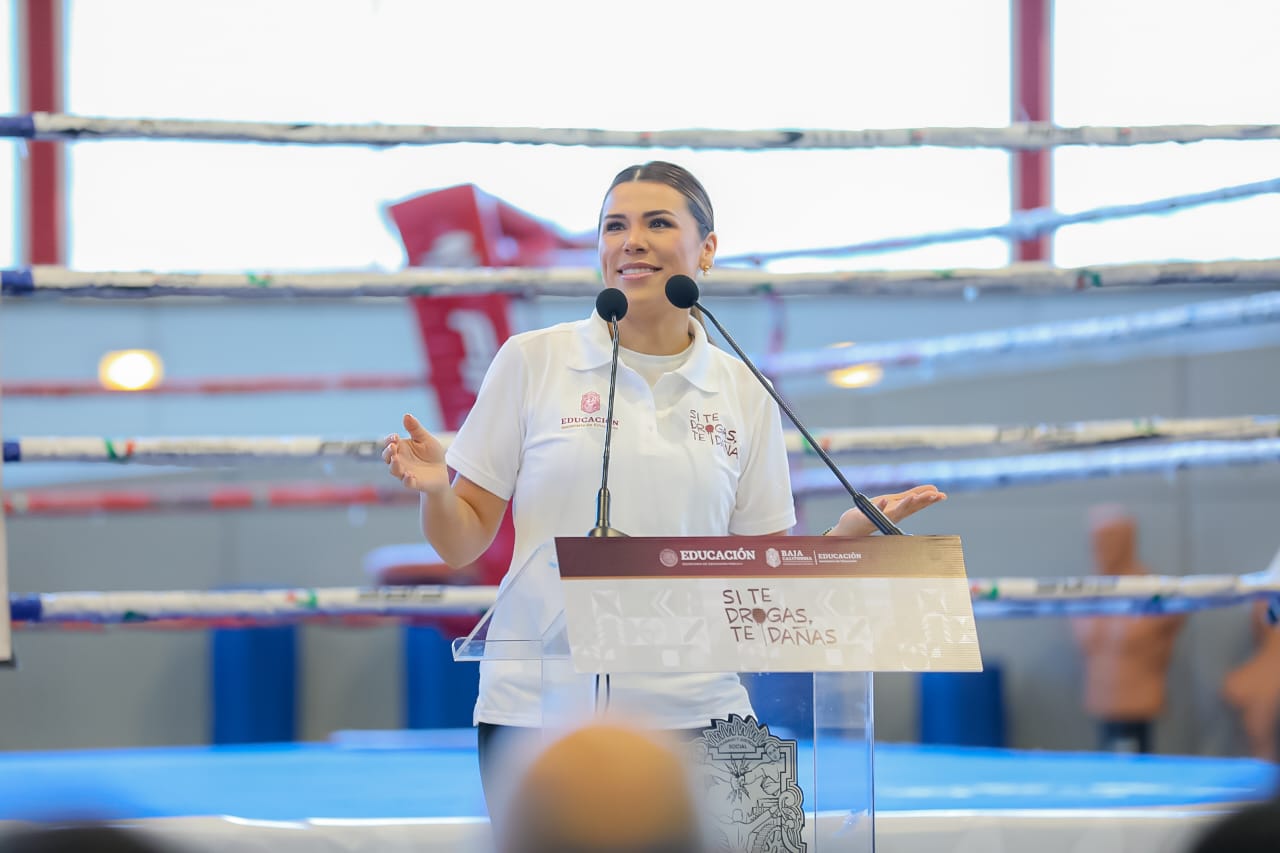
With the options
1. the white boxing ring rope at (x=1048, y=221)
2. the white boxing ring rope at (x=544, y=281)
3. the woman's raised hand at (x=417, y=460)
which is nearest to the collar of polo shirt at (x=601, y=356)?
the woman's raised hand at (x=417, y=460)

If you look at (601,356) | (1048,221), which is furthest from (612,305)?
(1048,221)

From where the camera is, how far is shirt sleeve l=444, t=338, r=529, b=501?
1704mm

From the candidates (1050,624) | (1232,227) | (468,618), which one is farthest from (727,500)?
(1232,227)

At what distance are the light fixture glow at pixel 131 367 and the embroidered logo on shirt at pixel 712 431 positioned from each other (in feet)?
13.4

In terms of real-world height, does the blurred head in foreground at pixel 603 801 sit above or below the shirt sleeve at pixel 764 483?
below

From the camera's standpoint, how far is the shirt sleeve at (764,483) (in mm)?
1795

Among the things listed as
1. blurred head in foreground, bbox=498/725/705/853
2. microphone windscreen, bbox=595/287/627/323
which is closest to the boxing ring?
microphone windscreen, bbox=595/287/627/323

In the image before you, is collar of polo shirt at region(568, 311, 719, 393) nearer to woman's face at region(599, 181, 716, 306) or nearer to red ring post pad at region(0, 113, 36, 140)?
woman's face at region(599, 181, 716, 306)

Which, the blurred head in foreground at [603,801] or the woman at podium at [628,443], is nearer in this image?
the blurred head in foreground at [603,801]

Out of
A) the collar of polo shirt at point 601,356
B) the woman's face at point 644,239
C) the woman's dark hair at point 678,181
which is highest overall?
the woman's dark hair at point 678,181

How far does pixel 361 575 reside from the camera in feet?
17.8

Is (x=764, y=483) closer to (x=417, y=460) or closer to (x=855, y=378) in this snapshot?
(x=417, y=460)

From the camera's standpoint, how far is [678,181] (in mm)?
1818

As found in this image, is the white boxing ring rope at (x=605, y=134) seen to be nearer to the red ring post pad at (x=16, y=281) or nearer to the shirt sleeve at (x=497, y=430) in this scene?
the red ring post pad at (x=16, y=281)
